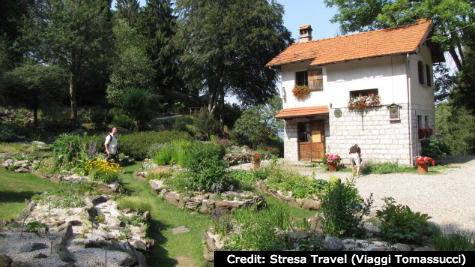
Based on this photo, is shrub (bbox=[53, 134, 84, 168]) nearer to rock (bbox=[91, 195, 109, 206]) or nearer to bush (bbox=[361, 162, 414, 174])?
rock (bbox=[91, 195, 109, 206])

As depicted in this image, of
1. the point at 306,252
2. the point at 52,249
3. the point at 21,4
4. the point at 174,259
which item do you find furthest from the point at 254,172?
the point at 21,4

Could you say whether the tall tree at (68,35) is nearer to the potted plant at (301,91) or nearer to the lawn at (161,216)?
the lawn at (161,216)

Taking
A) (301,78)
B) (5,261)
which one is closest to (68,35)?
(301,78)

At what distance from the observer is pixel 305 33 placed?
21.6m

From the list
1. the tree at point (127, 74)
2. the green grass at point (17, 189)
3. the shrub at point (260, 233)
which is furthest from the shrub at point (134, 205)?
the tree at point (127, 74)

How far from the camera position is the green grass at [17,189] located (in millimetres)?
7138

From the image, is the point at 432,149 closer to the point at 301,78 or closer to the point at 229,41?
the point at 301,78

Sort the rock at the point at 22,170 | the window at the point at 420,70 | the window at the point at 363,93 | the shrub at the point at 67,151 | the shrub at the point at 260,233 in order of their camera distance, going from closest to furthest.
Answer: the shrub at the point at 260,233 → the rock at the point at 22,170 → the shrub at the point at 67,151 → the window at the point at 363,93 → the window at the point at 420,70

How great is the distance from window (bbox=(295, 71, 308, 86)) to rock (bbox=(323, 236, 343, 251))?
1505 cm

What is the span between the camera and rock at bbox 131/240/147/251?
5.66 metres

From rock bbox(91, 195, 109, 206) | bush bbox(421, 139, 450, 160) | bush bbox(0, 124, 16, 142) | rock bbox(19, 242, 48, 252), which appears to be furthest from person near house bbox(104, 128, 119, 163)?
bush bbox(421, 139, 450, 160)

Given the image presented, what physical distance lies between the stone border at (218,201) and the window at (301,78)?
38.8 feet

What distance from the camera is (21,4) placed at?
25.8 meters

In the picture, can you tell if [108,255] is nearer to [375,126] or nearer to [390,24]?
[375,126]
